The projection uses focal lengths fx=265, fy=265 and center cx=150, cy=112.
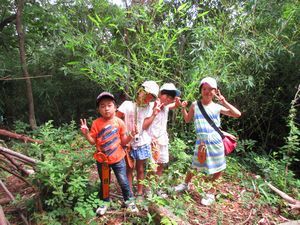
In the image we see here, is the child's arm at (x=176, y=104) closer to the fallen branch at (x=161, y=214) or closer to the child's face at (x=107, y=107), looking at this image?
the child's face at (x=107, y=107)

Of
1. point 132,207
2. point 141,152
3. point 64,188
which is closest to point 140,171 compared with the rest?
point 141,152

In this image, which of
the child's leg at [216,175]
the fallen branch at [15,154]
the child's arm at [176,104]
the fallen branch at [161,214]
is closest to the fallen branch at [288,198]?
the child's leg at [216,175]

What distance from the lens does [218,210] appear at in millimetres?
3137

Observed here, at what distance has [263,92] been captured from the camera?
494 centimetres

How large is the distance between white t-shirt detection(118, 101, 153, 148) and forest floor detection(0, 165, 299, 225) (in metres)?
0.66

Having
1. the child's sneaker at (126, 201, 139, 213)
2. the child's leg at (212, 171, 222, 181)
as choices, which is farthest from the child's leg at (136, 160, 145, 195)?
the child's leg at (212, 171, 222, 181)

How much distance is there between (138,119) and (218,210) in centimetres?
145

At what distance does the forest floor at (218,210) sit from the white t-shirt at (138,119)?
2.18 ft

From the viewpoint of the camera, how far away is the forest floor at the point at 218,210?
2.71 meters

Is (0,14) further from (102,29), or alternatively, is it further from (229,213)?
A: (229,213)

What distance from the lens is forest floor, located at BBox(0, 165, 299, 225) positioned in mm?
2709

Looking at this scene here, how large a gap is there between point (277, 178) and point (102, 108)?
2.77 meters

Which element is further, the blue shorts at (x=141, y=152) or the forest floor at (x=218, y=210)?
the blue shorts at (x=141, y=152)

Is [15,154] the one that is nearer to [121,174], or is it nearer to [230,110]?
[121,174]
